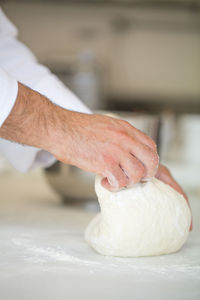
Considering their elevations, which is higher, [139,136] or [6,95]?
[6,95]

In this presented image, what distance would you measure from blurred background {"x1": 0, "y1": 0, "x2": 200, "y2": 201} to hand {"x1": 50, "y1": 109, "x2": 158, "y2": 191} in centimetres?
336

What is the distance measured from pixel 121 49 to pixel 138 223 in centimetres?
379

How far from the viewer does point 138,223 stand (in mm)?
771

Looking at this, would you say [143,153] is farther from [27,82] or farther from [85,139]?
[27,82]

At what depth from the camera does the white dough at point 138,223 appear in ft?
2.51

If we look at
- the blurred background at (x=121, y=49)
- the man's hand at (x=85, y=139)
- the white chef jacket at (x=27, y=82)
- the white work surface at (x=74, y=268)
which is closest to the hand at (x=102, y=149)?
the man's hand at (x=85, y=139)

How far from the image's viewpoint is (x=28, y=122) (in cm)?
69

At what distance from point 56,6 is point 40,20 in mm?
223

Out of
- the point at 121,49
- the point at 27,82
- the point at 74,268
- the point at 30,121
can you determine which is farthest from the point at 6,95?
the point at 121,49

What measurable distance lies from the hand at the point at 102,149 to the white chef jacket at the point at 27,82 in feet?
1.06

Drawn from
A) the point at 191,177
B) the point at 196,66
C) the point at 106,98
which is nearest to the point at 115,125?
the point at 191,177

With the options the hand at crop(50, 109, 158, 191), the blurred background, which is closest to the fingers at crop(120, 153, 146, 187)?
the hand at crop(50, 109, 158, 191)

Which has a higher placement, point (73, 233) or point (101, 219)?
point (101, 219)

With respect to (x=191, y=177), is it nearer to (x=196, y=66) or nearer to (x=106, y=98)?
(x=106, y=98)
